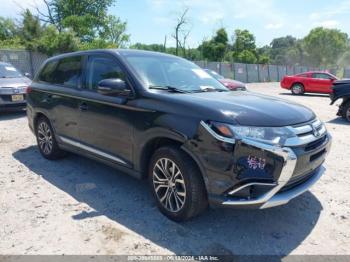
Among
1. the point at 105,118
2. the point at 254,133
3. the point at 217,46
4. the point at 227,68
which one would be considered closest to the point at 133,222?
the point at 105,118

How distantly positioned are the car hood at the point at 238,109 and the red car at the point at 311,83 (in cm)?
1678

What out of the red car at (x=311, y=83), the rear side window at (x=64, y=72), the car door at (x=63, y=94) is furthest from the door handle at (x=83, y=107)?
the red car at (x=311, y=83)

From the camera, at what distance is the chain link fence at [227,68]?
17.9 m

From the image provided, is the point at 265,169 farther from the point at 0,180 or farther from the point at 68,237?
the point at 0,180

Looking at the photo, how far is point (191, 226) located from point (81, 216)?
1236 millimetres

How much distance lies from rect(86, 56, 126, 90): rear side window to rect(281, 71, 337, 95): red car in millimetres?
17114

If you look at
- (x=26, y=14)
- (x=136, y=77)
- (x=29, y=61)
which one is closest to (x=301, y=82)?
(x=29, y=61)

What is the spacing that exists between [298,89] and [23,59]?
51.7ft

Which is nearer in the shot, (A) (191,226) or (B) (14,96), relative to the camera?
(A) (191,226)

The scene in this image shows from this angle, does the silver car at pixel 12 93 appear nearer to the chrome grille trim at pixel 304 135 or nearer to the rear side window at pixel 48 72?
the rear side window at pixel 48 72

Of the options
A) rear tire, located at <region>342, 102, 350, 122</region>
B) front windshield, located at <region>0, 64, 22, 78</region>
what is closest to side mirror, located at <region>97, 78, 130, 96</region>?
front windshield, located at <region>0, 64, 22, 78</region>

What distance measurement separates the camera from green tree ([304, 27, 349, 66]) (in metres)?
87.4

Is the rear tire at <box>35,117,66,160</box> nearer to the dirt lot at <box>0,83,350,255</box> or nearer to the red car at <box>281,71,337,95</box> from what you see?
the dirt lot at <box>0,83,350,255</box>

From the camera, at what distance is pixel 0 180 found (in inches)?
188
